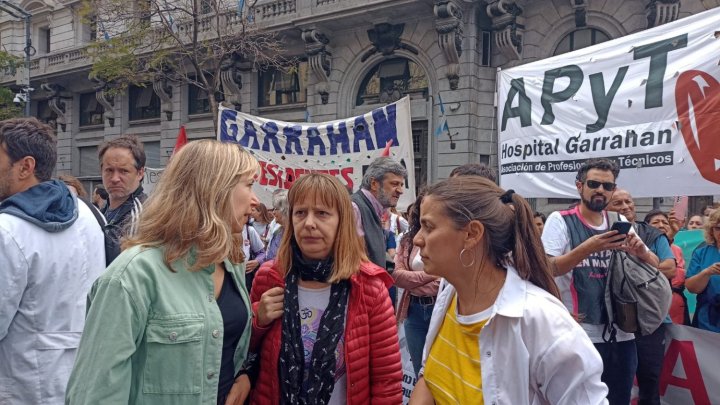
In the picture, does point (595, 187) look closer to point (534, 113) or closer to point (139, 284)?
point (534, 113)

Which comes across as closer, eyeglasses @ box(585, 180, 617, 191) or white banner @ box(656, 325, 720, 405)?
eyeglasses @ box(585, 180, 617, 191)

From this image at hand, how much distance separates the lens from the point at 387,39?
15.4m

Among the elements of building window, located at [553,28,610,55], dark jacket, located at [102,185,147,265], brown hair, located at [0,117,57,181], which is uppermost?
building window, located at [553,28,610,55]

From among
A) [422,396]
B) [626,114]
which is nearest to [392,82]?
[626,114]

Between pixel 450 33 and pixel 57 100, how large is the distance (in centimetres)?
1869

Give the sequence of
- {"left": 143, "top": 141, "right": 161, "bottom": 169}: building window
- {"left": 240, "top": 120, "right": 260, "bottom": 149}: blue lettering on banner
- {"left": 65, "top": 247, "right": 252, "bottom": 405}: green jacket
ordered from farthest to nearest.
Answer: {"left": 143, "top": 141, "right": 161, "bottom": 169}: building window → {"left": 240, "top": 120, "right": 260, "bottom": 149}: blue lettering on banner → {"left": 65, "top": 247, "right": 252, "bottom": 405}: green jacket

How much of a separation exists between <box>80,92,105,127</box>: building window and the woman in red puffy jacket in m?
24.0

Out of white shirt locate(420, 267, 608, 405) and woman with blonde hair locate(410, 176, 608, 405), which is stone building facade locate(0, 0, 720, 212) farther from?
white shirt locate(420, 267, 608, 405)

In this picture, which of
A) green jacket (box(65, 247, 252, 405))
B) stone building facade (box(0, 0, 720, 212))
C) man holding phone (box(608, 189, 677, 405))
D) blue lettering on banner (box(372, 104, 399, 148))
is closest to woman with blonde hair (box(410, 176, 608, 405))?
green jacket (box(65, 247, 252, 405))

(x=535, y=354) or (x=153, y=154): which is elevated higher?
(x=153, y=154)

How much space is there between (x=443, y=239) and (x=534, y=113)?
12.0 feet

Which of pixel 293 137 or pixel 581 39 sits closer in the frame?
pixel 293 137

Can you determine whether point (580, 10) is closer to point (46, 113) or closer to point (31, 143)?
point (31, 143)

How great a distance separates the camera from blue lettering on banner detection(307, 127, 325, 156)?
7.57 metres
